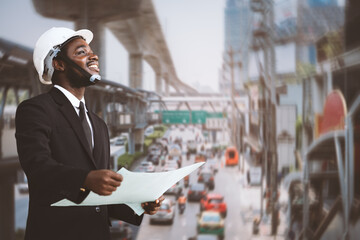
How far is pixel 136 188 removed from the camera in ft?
3.02

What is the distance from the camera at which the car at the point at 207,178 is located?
3.26 meters

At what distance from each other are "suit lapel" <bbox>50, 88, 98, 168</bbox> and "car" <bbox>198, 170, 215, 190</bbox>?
234 centimetres

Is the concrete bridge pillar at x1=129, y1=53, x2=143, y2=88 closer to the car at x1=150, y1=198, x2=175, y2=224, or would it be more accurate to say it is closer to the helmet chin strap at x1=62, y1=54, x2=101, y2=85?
the car at x1=150, y1=198, x2=175, y2=224

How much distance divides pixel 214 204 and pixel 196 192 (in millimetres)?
187

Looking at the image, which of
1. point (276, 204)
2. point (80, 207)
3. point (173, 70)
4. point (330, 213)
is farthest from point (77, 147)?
point (330, 213)

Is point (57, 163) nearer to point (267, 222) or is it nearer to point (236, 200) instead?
point (236, 200)

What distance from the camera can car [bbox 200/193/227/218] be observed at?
3.22 meters

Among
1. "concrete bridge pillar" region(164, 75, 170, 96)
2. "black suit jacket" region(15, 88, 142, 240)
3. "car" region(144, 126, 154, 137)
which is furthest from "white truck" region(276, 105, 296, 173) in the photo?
"black suit jacket" region(15, 88, 142, 240)

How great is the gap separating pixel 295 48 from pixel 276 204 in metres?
1.42

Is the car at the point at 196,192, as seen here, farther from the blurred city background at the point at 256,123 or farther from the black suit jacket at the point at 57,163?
the black suit jacket at the point at 57,163

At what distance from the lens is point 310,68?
3404 mm

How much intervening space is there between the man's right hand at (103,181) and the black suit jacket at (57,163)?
18 millimetres

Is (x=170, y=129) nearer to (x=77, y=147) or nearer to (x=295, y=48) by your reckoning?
(x=295, y=48)

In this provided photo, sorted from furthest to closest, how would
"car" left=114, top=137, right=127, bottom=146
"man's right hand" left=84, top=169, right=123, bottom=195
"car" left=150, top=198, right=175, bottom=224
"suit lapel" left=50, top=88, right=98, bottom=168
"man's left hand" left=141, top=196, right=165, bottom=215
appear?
1. "car" left=150, top=198, right=175, bottom=224
2. "car" left=114, top=137, right=127, bottom=146
3. "man's left hand" left=141, top=196, right=165, bottom=215
4. "suit lapel" left=50, top=88, right=98, bottom=168
5. "man's right hand" left=84, top=169, right=123, bottom=195
